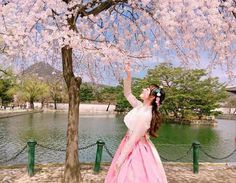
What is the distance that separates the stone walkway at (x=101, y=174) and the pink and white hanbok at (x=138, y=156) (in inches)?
120

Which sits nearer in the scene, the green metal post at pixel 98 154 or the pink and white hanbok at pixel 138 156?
the pink and white hanbok at pixel 138 156

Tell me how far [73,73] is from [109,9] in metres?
1.69

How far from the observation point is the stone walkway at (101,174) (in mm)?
7321

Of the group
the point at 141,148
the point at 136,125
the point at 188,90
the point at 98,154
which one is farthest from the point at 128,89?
the point at 188,90

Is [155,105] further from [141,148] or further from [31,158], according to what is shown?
[31,158]

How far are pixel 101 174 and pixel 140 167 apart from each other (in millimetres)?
3706

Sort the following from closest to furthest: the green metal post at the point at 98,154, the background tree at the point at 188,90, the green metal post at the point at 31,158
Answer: the green metal post at the point at 31,158
the green metal post at the point at 98,154
the background tree at the point at 188,90

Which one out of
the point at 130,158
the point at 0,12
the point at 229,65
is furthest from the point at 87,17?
the point at 130,158

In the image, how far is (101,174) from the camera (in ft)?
25.9

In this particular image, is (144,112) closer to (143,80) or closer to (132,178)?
(132,178)

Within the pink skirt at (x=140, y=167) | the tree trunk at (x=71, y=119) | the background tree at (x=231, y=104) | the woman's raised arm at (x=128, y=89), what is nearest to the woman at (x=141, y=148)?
the pink skirt at (x=140, y=167)

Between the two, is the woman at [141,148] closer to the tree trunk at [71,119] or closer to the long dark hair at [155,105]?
the long dark hair at [155,105]

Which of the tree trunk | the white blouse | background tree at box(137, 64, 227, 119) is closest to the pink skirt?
the white blouse

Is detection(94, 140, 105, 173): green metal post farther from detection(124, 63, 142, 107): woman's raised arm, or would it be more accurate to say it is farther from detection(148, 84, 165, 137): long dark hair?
detection(148, 84, 165, 137): long dark hair
